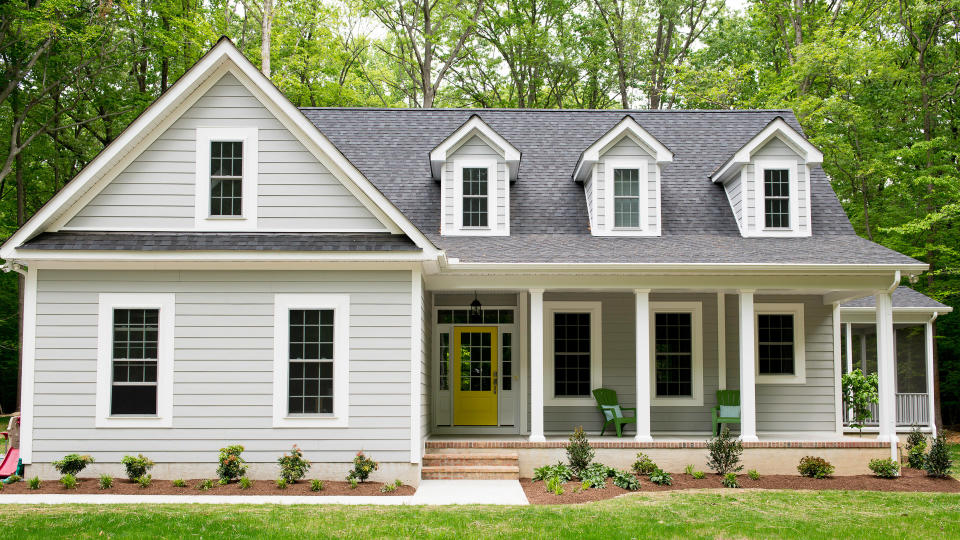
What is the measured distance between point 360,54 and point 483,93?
5030mm

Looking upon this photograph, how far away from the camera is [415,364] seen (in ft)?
39.5

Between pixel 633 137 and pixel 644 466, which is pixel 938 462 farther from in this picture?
pixel 633 137

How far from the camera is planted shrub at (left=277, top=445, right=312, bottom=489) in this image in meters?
11.6

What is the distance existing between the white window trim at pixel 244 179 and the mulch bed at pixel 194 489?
3765 mm

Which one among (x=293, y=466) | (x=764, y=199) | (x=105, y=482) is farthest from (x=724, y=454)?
(x=105, y=482)

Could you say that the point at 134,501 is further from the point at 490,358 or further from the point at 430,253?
the point at 490,358

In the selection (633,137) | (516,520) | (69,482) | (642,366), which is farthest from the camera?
(633,137)

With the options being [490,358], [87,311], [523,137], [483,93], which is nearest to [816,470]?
[490,358]

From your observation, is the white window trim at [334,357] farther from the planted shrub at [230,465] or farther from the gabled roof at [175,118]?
the gabled roof at [175,118]

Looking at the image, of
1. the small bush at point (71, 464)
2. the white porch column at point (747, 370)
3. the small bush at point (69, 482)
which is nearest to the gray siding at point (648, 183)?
the white porch column at point (747, 370)

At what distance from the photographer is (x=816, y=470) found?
12.8m

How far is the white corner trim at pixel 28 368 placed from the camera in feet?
38.3

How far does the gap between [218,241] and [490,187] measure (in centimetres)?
546

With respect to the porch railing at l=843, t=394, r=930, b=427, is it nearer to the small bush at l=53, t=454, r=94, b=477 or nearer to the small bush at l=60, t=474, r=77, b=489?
the small bush at l=53, t=454, r=94, b=477
